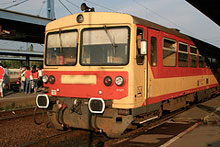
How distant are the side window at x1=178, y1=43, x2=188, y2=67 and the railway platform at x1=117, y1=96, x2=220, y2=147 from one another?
1884mm

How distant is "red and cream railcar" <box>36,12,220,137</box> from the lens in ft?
18.7

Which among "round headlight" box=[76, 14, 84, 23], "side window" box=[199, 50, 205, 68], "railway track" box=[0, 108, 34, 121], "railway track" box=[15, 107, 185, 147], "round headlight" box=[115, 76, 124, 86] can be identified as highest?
"round headlight" box=[76, 14, 84, 23]

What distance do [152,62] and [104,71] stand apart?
1.50 m

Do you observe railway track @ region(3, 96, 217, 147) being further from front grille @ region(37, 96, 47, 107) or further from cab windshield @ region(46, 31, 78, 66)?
cab windshield @ region(46, 31, 78, 66)

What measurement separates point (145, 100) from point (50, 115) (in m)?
2.59

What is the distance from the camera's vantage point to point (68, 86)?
6348mm

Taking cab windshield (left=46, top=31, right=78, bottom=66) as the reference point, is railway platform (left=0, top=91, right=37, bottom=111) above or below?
below

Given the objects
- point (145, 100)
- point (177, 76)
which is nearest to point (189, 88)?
point (177, 76)

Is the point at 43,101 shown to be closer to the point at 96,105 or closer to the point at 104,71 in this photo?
the point at 96,105

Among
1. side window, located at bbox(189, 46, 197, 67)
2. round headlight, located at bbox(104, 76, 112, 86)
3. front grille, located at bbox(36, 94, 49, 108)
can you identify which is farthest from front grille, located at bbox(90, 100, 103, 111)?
side window, located at bbox(189, 46, 197, 67)

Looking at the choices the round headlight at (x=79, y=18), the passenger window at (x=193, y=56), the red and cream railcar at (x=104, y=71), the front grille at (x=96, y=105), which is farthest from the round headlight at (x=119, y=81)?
the passenger window at (x=193, y=56)

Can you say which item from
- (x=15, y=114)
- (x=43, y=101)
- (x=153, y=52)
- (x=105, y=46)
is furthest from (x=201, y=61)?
(x=15, y=114)

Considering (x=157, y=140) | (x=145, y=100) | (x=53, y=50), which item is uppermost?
(x=53, y=50)

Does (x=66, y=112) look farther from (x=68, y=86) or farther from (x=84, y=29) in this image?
(x=84, y=29)
